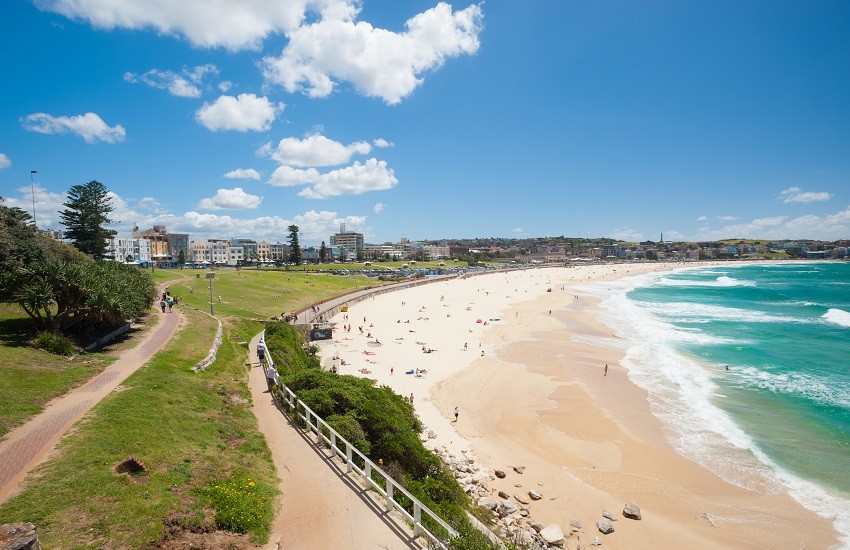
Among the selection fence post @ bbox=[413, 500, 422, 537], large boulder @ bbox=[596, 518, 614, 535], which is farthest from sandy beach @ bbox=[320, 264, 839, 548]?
fence post @ bbox=[413, 500, 422, 537]

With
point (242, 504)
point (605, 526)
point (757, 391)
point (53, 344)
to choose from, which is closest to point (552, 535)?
point (605, 526)

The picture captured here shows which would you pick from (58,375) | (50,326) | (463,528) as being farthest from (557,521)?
(50,326)

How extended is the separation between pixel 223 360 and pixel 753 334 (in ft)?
140

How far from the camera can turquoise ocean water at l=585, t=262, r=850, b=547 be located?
49.6 ft

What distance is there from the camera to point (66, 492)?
745cm

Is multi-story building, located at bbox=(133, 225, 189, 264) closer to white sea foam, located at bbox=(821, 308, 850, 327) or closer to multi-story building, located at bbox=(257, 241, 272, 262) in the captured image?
multi-story building, located at bbox=(257, 241, 272, 262)

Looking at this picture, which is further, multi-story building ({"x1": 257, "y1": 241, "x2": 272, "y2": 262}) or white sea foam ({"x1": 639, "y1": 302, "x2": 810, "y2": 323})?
multi-story building ({"x1": 257, "y1": 241, "x2": 272, "y2": 262})

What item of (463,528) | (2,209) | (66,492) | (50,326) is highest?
(2,209)

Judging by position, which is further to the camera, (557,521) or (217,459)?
(557,521)

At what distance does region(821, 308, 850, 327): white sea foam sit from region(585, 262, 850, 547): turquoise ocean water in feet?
0.42

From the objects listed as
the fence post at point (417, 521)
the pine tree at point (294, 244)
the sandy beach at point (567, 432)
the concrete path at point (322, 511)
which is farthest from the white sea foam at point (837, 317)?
the pine tree at point (294, 244)

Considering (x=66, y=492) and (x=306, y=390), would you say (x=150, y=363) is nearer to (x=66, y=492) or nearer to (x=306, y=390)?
(x=306, y=390)

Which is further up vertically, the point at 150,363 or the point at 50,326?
the point at 50,326

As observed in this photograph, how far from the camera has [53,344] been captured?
15.8 metres
